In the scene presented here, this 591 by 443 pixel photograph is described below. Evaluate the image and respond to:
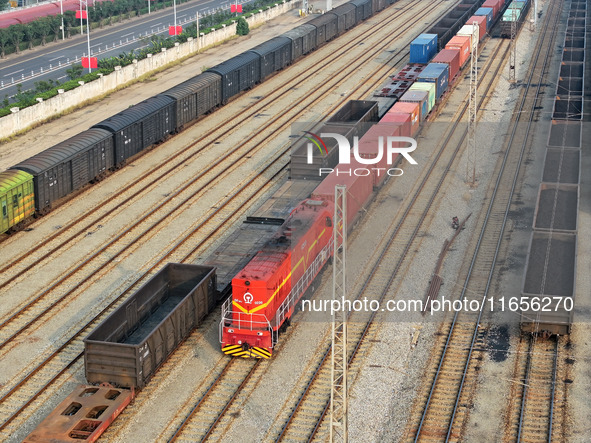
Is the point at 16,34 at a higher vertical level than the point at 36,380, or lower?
higher

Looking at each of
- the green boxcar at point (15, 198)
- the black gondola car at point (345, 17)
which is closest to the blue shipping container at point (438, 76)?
the black gondola car at point (345, 17)

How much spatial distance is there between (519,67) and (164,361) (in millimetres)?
62138

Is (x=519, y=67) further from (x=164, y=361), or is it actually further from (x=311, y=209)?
(x=164, y=361)

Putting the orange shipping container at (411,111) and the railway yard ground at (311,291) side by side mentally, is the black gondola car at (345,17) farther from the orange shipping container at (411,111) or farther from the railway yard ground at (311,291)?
the orange shipping container at (411,111)

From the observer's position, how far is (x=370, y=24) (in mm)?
109250

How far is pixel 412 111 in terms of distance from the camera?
58938mm

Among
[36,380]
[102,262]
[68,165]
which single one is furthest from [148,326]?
[68,165]

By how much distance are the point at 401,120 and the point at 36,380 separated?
Answer: 30832 millimetres

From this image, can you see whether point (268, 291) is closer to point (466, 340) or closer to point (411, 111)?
point (466, 340)

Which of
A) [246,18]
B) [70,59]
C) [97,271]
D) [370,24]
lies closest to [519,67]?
[370,24]

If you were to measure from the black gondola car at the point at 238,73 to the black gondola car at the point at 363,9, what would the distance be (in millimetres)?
33656

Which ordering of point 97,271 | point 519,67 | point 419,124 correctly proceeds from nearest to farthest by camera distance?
point 97,271
point 419,124
point 519,67

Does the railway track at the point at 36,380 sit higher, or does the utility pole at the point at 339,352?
the utility pole at the point at 339,352

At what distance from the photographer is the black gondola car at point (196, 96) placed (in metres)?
63.2
